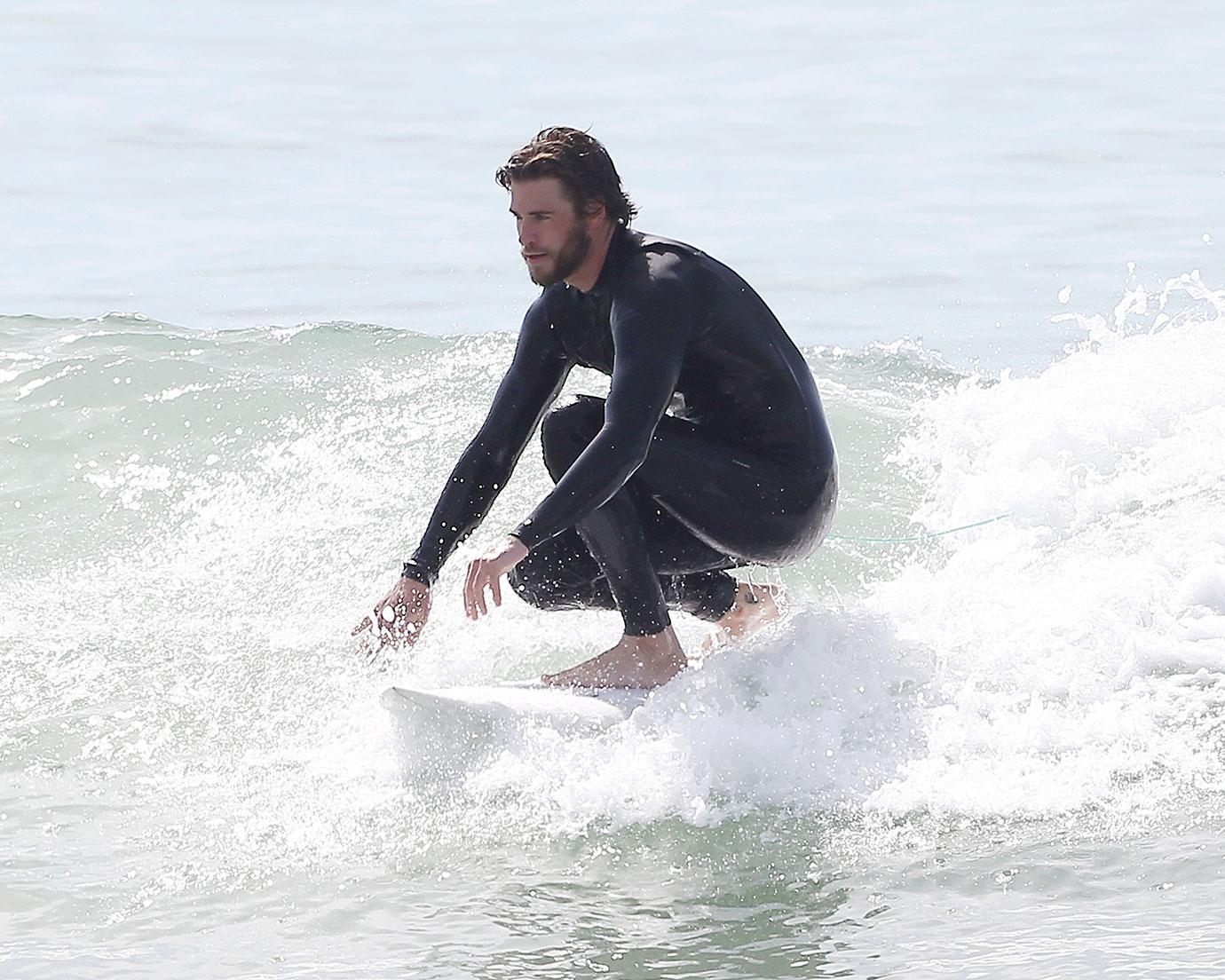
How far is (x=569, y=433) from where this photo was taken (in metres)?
5.16

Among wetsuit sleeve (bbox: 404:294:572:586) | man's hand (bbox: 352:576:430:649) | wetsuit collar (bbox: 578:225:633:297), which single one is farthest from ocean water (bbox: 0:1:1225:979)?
wetsuit collar (bbox: 578:225:633:297)

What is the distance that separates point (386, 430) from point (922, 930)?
17.4 feet

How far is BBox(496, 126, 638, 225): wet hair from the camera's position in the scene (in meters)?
4.91

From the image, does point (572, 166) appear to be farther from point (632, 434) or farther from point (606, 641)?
point (606, 641)

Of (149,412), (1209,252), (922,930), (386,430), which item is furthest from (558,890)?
(1209,252)

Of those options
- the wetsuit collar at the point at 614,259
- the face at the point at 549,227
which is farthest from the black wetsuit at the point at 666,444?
the face at the point at 549,227

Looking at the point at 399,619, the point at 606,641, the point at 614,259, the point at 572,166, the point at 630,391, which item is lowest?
the point at 606,641

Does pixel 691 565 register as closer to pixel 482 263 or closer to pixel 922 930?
pixel 922 930

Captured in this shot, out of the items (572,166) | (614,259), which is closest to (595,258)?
(614,259)

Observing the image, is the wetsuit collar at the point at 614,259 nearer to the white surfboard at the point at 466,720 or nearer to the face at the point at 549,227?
the face at the point at 549,227

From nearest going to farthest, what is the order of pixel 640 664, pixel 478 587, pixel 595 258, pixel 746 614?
1. pixel 478 587
2. pixel 595 258
3. pixel 640 664
4. pixel 746 614

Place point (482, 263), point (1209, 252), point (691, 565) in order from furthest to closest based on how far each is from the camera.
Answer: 1. point (482, 263)
2. point (1209, 252)
3. point (691, 565)

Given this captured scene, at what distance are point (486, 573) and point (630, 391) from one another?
60cm

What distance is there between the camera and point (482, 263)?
17.5 metres
